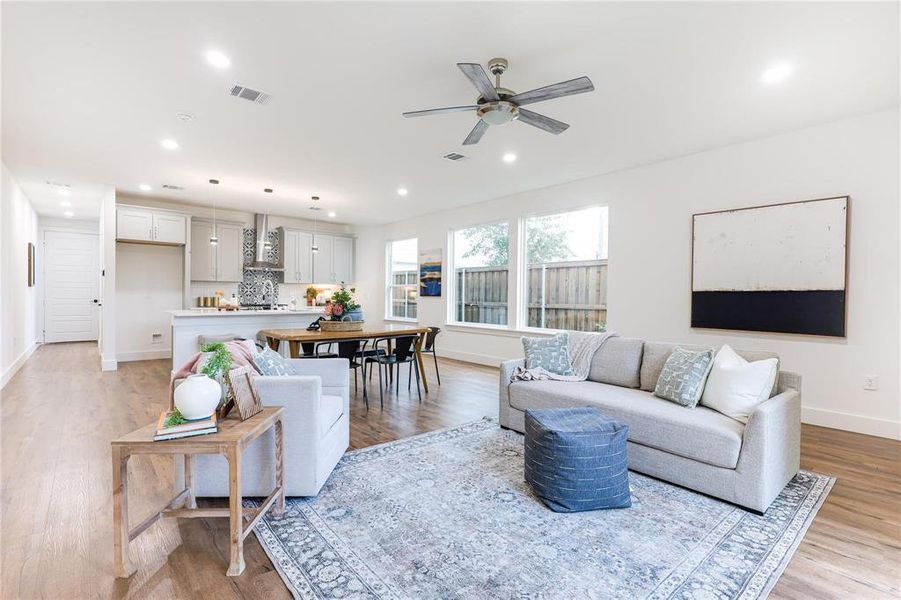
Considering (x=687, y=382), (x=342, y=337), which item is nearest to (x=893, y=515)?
(x=687, y=382)

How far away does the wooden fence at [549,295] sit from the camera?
→ 18.8 ft

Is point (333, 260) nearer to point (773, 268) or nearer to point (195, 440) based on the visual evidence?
point (773, 268)

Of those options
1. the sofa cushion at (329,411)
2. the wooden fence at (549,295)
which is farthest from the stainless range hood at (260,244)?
the sofa cushion at (329,411)

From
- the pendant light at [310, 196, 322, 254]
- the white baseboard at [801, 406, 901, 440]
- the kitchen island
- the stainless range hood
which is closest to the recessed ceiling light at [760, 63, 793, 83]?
the white baseboard at [801, 406, 901, 440]

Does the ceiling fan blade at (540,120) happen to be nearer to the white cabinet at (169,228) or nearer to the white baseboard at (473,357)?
the white baseboard at (473,357)

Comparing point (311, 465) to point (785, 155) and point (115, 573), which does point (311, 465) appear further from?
point (785, 155)

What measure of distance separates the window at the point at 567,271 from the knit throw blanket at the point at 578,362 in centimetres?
190

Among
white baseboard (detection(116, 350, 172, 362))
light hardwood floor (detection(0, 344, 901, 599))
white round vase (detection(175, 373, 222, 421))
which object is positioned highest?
white round vase (detection(175, 373, 222, 421))

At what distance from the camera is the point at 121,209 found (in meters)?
6.64

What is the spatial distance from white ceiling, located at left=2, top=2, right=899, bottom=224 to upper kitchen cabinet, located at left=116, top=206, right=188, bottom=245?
5.13 ft

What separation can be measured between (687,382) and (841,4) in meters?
2.28

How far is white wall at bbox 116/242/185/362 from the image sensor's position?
7.20m

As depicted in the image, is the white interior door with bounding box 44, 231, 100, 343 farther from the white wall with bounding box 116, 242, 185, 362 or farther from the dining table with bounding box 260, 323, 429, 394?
the dining table with bounding box 260, 323, 429, 394

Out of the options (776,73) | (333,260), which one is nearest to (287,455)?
(776,73)
